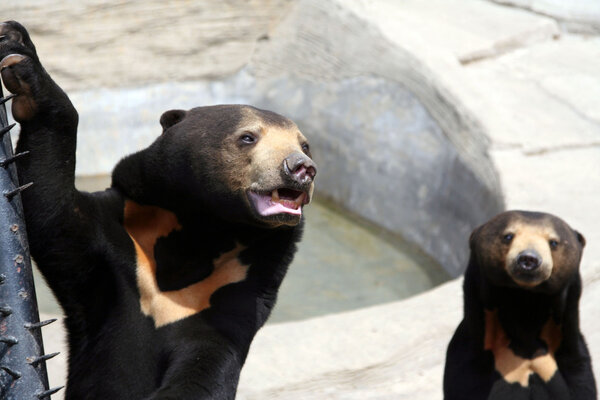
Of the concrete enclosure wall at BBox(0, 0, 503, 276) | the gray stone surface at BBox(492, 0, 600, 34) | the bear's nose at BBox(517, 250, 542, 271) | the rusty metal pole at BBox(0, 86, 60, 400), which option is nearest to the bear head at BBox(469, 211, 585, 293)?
the bear's nose at BBox(517, 250, 542, 271)

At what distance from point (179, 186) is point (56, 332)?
2.25 m

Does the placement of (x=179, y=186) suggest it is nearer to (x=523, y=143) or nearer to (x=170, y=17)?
(x=523, y=143)

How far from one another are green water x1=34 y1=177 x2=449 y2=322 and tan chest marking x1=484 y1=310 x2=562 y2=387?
2.92 m

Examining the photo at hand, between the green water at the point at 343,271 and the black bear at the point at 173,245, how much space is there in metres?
4.28

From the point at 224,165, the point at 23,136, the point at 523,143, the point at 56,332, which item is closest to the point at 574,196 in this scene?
the point at 523,143

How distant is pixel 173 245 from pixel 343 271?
17.0 ft

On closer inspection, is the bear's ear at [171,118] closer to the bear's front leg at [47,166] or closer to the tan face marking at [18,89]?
the bear's front leg at [47,166]

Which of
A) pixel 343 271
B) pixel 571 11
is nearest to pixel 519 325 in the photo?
pixel 343 271

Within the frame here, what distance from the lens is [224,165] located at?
2.87 metres

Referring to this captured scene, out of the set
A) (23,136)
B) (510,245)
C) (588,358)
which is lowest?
(588,358)

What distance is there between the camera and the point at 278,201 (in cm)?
275

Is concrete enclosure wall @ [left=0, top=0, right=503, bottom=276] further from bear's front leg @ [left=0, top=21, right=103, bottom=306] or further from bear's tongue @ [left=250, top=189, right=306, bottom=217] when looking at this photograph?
bear's front leg @ [left=0, top=21, right=103, bottom=306]

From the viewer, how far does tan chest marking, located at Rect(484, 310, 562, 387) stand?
14.1 ft

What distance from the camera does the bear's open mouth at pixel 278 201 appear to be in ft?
8.93
